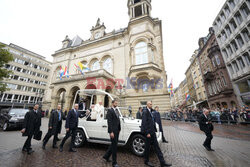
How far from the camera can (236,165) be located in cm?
326

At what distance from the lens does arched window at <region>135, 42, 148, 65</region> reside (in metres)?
18.0

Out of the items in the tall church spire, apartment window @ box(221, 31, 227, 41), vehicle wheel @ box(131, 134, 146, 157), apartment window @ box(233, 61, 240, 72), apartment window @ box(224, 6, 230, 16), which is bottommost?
vehicle wheel @ box(131, 134, 146, 157)

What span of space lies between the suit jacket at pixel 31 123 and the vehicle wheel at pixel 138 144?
14.0 ft

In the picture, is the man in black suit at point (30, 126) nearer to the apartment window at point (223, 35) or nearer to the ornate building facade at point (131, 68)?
the ornate building facade at point (131, 68)

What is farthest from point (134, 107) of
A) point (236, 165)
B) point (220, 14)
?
point (220, 14)

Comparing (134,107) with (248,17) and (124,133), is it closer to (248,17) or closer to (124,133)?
(124,133)

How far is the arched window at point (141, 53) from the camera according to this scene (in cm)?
1797

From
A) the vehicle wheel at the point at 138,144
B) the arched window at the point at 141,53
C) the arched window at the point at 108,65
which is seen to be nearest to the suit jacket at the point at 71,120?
the vehicle wheel at the point at 138,144

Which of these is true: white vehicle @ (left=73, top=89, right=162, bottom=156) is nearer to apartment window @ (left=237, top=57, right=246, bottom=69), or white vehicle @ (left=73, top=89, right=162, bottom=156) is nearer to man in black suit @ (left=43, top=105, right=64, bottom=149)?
man in black suit @ (left=43, top=105, right=64, bottom=149)

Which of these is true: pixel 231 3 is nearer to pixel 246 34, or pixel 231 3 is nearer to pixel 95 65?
pixel 246 34

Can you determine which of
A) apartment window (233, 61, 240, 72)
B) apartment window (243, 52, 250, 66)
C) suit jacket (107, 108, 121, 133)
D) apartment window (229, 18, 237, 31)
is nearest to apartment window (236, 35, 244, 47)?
apartment window (243, 52, 250, 66)

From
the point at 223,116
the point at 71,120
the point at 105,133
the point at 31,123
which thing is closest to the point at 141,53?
the point at 223,116

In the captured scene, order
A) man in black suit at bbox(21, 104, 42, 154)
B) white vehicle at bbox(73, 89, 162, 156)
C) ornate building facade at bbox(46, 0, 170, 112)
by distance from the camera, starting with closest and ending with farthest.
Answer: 1. white vehicle at bbox(73, 89, 162, 156)
2. man in black suit at bbox(21, 104, 42, 154)
3. ornate building facade at bbox(46, 0, 170, 112)

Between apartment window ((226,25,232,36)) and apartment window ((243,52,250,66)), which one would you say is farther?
apartment window ((226,25,232,36))
